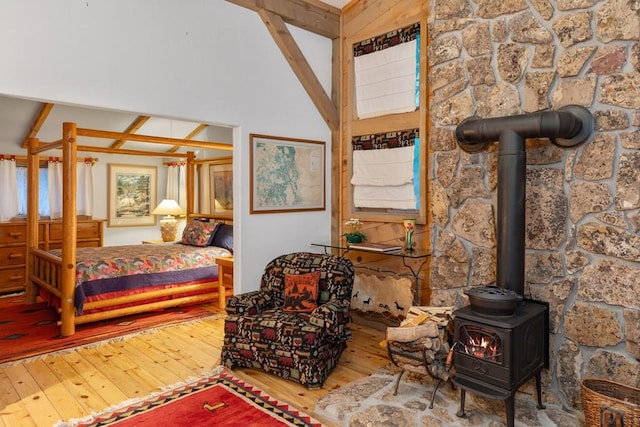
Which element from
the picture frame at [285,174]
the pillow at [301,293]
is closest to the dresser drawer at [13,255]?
the picture frame at [285,174]

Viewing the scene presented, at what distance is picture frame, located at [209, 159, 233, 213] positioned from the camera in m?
6.26

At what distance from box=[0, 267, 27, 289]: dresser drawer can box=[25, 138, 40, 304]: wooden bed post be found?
66 cm

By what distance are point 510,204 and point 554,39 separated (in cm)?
119

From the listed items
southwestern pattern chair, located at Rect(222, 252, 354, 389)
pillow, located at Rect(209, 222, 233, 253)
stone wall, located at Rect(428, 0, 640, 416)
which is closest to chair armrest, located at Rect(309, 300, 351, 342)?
southwestern pattern chair, located at Rect(222, 252, 354, 389)

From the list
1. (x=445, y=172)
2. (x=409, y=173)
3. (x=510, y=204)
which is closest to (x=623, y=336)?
(x=510, y=204)

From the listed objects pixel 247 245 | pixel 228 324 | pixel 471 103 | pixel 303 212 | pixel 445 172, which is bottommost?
pixel 228 324

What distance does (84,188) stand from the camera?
684cm

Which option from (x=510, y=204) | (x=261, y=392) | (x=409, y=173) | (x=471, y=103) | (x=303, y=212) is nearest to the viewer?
(x=510, y=204)

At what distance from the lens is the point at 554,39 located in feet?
9.20

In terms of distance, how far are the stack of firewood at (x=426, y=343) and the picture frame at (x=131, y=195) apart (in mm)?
6054

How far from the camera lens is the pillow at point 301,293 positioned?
11.4ft

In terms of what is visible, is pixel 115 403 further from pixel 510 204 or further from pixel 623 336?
pixel 623 336

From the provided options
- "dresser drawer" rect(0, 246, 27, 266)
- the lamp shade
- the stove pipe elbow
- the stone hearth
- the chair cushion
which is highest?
the stove pipe elbow

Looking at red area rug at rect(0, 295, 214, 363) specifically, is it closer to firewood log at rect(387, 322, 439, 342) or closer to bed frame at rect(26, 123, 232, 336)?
bed frame at rect(26, 123, 232, 336)
